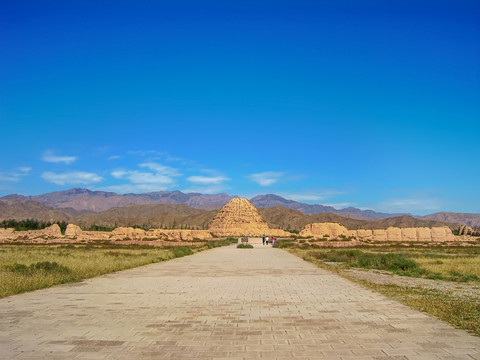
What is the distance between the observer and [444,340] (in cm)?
556

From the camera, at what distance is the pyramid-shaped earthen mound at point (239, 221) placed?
354 feet

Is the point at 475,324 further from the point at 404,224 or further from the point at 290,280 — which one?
the point at 404,224

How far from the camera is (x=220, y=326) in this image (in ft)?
21.4

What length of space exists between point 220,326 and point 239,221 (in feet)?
356

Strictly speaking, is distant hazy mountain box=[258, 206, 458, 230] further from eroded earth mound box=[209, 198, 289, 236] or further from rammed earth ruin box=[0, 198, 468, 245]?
rammed earth ruin box=[0, 198, 468, 245]

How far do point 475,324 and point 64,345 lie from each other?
5.91 meters

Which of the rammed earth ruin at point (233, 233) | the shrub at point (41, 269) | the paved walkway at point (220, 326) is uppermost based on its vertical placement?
the rammed earth ruin at point (233, 233)

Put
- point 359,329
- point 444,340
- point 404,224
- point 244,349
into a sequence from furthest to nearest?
point 404,224 < point 359,329 < point 444,340 < point 244,349

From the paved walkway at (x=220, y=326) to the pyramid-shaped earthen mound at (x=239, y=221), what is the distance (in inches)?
3803

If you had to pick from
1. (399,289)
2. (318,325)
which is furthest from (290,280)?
(318,325)

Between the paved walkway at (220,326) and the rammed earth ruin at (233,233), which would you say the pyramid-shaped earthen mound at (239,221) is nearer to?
the rammed earth ruin at (233,233)

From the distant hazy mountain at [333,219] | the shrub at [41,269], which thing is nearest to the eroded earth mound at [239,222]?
the distant hazy mountain at [333,219]

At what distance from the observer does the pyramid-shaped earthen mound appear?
107912 millimetres

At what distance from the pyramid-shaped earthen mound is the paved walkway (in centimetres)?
9660
